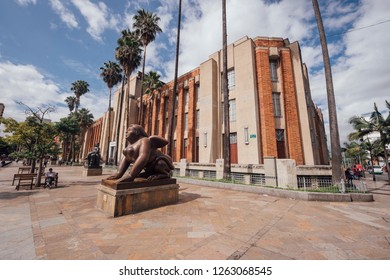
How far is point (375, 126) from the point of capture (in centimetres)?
1620

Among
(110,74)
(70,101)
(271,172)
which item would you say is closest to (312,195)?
(271,172)

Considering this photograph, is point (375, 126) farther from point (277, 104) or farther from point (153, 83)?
point (153, 83)

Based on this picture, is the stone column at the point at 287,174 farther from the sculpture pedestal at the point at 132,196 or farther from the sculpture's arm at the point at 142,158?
the sculpture's arm at the point at 142,158

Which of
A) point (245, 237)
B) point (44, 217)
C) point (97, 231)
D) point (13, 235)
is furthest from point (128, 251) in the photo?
point (44, 217)

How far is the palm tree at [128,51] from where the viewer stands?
75.3ft

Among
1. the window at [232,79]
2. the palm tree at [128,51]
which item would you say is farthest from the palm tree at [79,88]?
the window at [232,79]

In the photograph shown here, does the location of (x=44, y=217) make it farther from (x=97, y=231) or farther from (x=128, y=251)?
(x=128, y=251)

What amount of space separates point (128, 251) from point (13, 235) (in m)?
2.86

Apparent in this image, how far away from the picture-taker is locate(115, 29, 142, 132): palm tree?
75.3 feet

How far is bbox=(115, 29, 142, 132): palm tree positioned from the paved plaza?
21507 millimetres

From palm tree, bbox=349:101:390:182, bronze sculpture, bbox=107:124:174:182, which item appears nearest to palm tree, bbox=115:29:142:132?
bronze sculpture, bbox=107:124:174:182

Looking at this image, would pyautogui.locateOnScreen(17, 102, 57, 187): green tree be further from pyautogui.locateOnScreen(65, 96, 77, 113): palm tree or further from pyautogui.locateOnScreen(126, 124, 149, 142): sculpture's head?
pyautogui.locateOnScreen(65, 96, 77, 113): palm tree

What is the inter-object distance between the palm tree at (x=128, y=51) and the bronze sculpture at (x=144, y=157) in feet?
63.2
